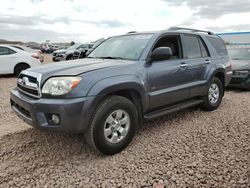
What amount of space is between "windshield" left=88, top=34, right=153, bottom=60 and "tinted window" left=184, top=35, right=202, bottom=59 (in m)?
0.96

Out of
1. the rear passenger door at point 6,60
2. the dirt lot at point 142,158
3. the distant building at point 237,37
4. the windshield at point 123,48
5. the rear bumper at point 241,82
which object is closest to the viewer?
the dirt lot at point 142,158

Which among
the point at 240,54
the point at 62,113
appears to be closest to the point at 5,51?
the point at 62,113

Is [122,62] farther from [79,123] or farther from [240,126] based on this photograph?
[240,126]

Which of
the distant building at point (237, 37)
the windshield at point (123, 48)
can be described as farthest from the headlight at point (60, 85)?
the distant building at point (237, 37)

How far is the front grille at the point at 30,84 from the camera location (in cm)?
307

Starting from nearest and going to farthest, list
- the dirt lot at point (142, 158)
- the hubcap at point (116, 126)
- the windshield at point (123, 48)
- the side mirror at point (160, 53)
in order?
the dirt lot at point (142, 158) → the hubcap at point (116, 126) → the side mirror at point (160, 53) → the windshield at point (123, 48)

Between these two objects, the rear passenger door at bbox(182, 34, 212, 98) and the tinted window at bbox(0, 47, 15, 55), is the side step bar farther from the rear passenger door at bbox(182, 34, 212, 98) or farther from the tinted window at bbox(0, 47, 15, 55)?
the tinted window at bbox(0, 47, 15, 55)

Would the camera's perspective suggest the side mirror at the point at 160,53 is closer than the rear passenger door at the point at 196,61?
Yes

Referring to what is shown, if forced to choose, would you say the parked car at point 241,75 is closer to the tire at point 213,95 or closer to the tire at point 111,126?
the tire at point 213,95

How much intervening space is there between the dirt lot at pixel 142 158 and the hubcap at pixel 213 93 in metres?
0.84

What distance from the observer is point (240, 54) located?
884 cm

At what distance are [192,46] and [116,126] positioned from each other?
8.24ft

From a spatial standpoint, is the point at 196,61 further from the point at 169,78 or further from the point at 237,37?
the point at 237,37

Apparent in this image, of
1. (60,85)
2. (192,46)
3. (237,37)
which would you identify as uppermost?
(237,37)
